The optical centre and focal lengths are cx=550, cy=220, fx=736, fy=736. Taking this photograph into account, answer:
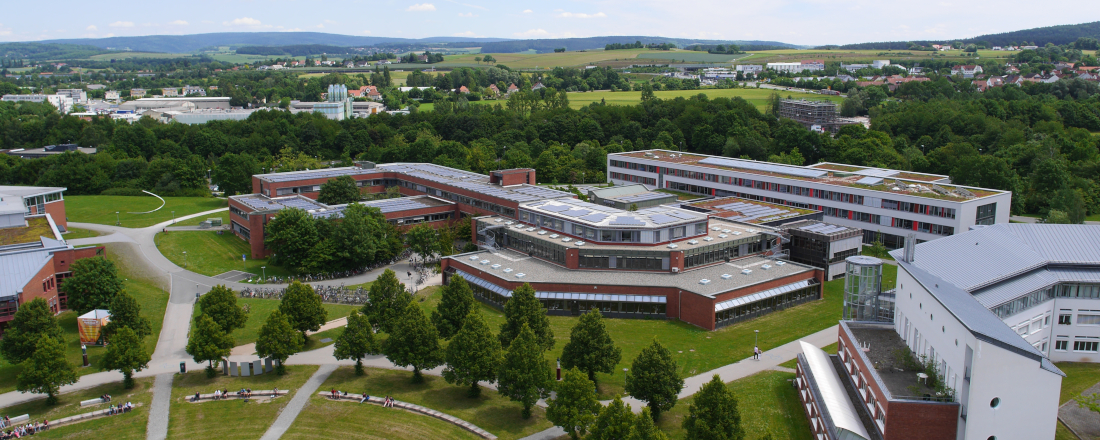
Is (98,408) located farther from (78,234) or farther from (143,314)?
(78,234)

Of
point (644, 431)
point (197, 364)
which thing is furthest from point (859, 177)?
point (197, 364)

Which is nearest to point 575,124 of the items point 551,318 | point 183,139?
point 183,139

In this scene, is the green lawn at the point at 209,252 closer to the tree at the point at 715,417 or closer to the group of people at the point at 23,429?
the group of people at the point at 23,429

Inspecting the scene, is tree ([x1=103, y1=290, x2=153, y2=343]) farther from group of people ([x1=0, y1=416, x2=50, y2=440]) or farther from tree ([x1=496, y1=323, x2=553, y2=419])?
tree ([x1=496, y1=323, x2=553, y2=419])

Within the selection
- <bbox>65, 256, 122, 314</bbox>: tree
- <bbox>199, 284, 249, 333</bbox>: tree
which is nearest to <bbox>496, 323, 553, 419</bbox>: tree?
<bbox>199, 284, 249, 333</bbox>: tree

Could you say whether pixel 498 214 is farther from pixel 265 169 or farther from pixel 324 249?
pixel 265 169

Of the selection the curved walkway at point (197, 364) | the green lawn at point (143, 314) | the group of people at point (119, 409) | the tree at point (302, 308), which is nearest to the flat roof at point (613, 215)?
the curved walkway at point (197, 364)
